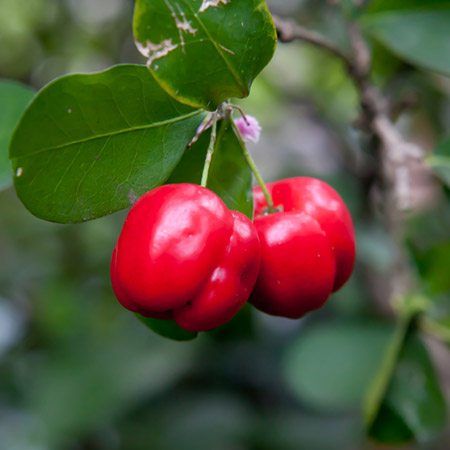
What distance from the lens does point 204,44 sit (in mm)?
595

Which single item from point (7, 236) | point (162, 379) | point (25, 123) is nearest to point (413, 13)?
point (25, 123)

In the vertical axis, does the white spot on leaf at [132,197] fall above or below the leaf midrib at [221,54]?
below

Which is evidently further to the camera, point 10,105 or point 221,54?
point 10,105

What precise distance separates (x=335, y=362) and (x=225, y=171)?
3.38ft

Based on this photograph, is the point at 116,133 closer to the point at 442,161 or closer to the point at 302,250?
the point at 302,250

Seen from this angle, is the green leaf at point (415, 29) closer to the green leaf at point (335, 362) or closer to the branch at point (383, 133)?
the branch at point (383, 133)

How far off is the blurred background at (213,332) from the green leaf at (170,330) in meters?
0.87

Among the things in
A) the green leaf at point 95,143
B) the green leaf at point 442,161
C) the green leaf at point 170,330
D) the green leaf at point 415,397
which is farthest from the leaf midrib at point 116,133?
the green leaf at point 415,397

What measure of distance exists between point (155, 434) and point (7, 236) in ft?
4.12

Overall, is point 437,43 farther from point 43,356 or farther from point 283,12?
point 43,356

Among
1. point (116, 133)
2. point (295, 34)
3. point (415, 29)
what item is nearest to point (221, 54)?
point (116, 133)

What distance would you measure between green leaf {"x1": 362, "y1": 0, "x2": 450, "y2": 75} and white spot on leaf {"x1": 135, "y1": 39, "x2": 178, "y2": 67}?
0.72m

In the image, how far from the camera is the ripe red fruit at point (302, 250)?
66 centimetres

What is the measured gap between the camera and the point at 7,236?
2.55m
